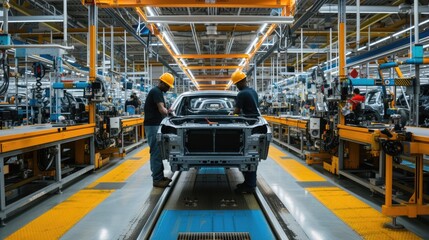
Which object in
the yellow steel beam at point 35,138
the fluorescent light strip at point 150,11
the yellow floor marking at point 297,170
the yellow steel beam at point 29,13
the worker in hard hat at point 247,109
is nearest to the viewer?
the yellow steel beam at point 35,138

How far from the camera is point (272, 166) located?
7176 millimetres

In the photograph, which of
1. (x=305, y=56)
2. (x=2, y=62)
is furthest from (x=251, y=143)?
(x=305, y=56)

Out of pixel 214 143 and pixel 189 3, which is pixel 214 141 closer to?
pixel 214 143

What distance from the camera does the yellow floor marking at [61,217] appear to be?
336cm

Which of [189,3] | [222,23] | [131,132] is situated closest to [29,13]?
[131,132]

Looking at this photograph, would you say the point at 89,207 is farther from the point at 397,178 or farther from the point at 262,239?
the point at 397,178

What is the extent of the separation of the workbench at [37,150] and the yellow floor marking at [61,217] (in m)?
0.29

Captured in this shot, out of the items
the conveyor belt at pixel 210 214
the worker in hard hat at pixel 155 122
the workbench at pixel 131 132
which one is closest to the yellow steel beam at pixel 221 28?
the workbench at pixel 131 132

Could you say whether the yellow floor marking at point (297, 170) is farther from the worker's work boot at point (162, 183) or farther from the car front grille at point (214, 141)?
the worker's work boot at point (162, 183)

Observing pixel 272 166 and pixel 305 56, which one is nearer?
pixel 272 166

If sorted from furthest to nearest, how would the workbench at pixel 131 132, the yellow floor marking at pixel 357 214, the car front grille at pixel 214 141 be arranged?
1. the workbench at pixel 131 132
2. the car front grille at pixel 214 141
3. the yellow floor marking at pixel 357 214

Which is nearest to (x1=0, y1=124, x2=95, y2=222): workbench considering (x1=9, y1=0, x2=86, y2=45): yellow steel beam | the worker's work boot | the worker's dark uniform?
the worker's dark uniform

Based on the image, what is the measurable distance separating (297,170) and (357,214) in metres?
2.77

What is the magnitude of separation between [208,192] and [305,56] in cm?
1510
